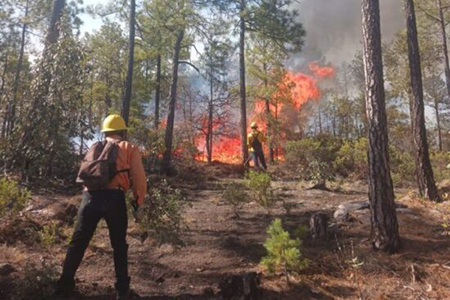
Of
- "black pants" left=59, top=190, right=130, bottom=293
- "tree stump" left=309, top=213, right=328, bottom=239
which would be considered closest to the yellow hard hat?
"black pants" left=59, top=190, right=130, bottom=293

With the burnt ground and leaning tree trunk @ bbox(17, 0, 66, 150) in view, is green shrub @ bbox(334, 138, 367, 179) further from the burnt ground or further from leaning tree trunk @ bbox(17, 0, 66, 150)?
leaning tree trunk @ bbox(17, 0, 66, 150)

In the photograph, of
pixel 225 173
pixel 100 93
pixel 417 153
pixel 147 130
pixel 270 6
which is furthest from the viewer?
pixel 100 93

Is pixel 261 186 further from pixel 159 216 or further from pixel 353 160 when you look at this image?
pixel 353 160

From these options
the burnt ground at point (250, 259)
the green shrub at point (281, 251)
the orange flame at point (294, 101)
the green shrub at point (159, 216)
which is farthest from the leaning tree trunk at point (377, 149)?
the orange flame at point (294, 101)

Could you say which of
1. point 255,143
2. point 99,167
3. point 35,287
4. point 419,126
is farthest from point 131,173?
point 255,143

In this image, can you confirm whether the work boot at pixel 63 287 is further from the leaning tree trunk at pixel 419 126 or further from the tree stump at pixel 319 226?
the leaning tree trunk at pixel 419 126

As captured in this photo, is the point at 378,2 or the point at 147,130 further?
the point at 147,130

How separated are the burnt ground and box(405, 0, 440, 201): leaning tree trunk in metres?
0.90

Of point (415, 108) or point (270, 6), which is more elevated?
point (270, 6)

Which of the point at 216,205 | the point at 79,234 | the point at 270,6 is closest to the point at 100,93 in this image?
the point at 270,6

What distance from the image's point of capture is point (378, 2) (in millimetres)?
5562

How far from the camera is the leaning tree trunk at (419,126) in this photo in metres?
7.80

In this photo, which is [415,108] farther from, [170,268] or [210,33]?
[210,33]

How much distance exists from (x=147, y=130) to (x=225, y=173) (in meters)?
3.92
